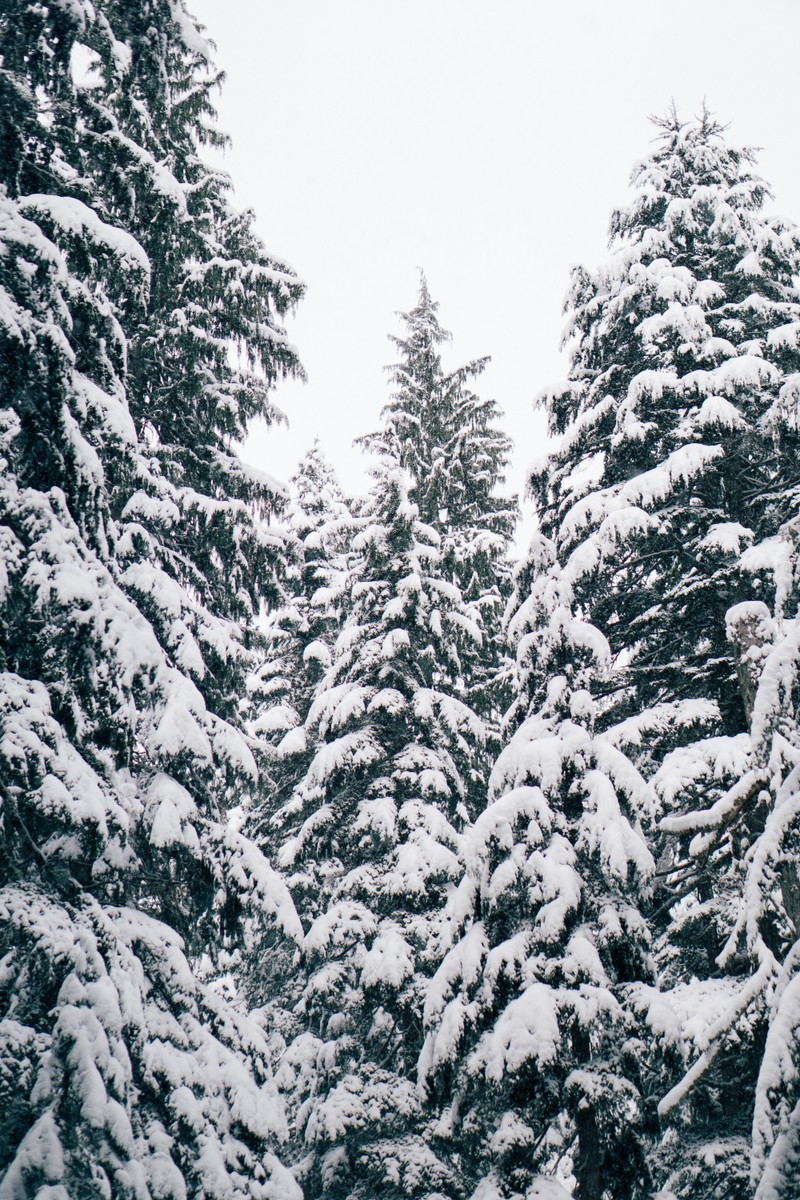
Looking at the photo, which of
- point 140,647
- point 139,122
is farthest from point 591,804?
point 139,122

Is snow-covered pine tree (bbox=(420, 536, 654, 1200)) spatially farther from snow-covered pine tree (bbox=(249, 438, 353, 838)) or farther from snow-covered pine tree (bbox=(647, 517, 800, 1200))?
snow-covered pine tree (bbox=(249, 438, 353, 838))

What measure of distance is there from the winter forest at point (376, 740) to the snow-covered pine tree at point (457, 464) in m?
2.06

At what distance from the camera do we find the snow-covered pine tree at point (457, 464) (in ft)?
52.6

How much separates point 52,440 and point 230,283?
19.1 feet

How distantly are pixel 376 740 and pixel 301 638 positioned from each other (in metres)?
6.33

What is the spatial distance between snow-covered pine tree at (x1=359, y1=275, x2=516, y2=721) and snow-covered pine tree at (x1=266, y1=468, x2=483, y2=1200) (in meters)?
1.81

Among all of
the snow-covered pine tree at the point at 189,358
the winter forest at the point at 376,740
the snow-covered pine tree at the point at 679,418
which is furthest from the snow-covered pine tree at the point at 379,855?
the snow-covered pine tree at the point at 679,418

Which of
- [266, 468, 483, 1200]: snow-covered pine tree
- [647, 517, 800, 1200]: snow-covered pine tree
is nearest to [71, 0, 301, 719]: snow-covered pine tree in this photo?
[266, 468, 483, 1200]: snow-covered pine tree

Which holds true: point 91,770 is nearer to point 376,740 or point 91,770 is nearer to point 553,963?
point 553,963

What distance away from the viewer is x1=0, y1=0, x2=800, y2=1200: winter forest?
17.5ft

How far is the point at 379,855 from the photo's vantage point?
38.9ft

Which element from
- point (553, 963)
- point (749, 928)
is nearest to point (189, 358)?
point (553, 963)

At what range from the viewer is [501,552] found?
52.9 feet

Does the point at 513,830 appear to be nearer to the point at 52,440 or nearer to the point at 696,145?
the point at 52,440
